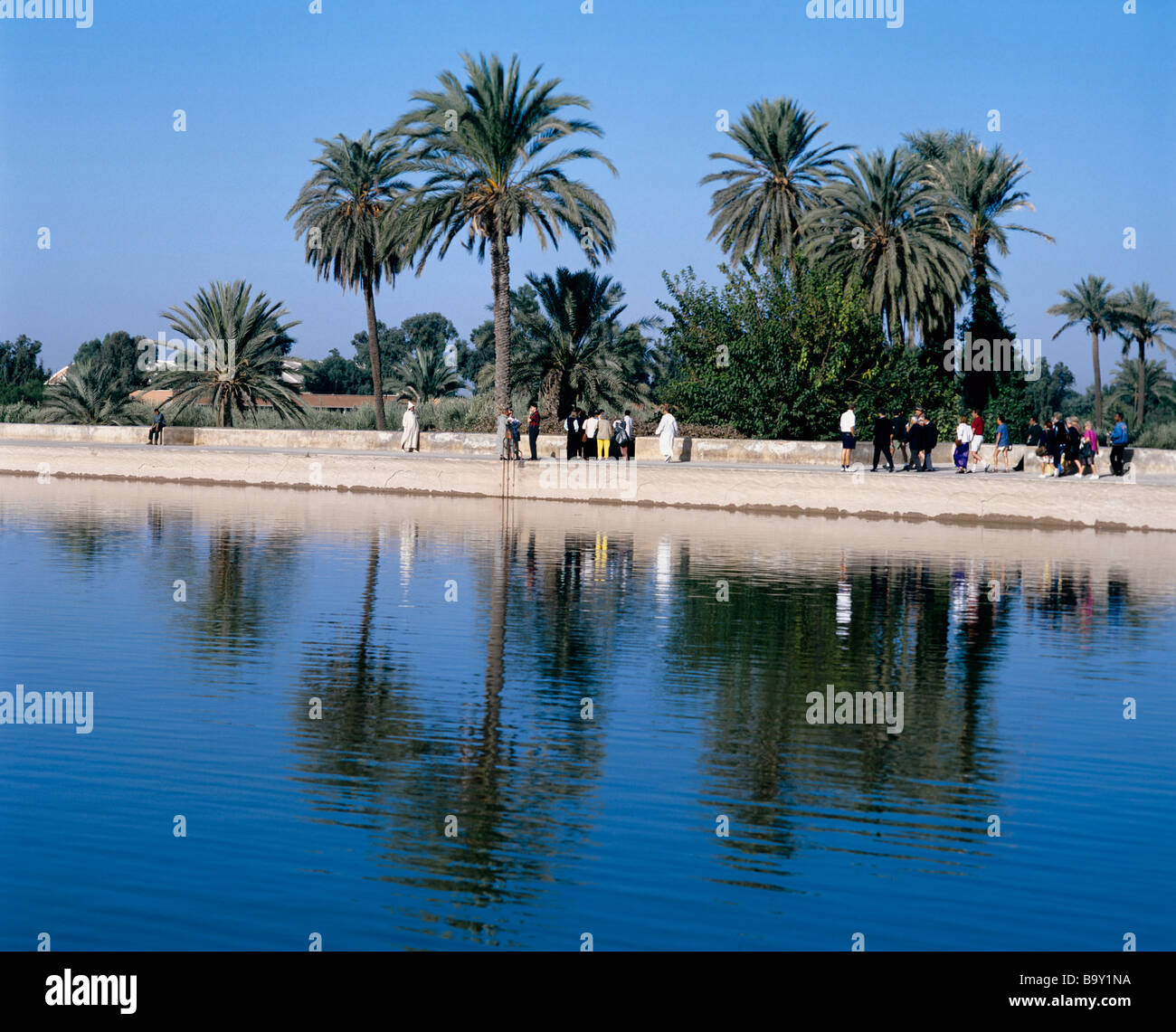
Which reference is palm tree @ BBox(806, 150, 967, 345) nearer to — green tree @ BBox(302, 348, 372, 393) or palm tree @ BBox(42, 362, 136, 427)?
palm tree @ BBox(42, 362, 136, 427)

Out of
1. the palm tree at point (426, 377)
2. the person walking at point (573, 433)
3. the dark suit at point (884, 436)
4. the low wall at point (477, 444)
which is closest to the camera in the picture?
the dark suit at point (884, 436)

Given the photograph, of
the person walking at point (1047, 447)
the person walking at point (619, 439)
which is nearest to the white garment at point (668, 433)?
the person walking at point (619, 439)

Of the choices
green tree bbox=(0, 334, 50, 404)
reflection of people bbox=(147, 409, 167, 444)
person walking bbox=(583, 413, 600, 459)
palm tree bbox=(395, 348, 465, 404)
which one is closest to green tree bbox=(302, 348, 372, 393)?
green tree bbox=(0, 334, 50, 404)

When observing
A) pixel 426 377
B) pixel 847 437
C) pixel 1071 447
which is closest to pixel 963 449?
pixel 1071 447

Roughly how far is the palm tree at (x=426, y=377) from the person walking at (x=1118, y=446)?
145 feet

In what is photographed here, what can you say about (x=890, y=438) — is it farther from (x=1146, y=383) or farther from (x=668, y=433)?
(x=1146, y=383)

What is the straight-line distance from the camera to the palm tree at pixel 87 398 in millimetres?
54656

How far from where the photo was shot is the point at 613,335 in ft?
157

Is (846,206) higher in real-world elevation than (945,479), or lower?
higher

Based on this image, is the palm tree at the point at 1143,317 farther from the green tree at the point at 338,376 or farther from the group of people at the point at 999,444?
the green tree at the point at 338,376

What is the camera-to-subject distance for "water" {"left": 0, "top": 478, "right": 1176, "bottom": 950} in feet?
18.9

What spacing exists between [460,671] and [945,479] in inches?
728

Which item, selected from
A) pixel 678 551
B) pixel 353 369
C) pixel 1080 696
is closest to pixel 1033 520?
pixel 678 551
